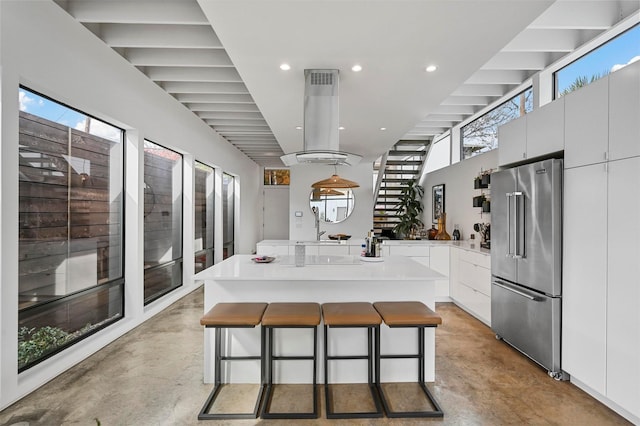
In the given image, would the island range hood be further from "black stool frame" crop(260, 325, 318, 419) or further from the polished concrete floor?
the polished concrete floor

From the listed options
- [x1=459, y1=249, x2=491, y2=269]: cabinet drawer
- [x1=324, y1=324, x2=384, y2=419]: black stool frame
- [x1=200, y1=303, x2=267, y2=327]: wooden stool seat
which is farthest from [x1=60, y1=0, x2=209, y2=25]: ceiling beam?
[x1=459, y1=249, x2=491, y2=269]: cabinet drawer

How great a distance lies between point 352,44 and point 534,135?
1.90 metres

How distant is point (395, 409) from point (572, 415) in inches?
46.3

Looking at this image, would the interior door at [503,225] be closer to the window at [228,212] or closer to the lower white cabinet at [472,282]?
the lower white cabinet at [472,282]

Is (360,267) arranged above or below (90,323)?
above

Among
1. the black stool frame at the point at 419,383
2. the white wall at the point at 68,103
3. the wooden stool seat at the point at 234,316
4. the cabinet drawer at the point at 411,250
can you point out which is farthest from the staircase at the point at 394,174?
the wooden stool seat at the point at 234,316

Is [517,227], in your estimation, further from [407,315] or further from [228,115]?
[228,115]

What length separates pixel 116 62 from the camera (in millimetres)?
3424

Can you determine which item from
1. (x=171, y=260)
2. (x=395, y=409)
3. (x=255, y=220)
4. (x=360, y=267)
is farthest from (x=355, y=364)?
(x=255, y=220)

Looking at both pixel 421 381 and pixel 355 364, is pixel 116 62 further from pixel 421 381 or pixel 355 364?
pixel 421 381

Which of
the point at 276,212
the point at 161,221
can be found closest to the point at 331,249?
the point at 161,221

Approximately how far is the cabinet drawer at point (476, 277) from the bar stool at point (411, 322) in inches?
70.1

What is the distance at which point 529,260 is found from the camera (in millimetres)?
3035

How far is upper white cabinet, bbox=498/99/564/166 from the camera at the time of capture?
111 inches
